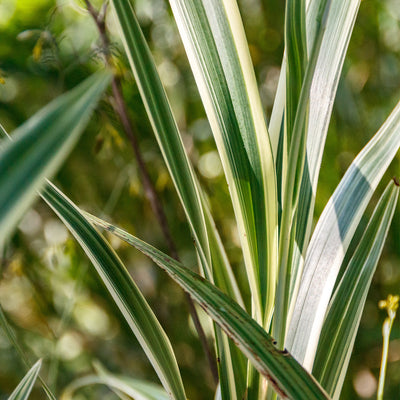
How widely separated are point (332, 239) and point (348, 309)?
65mm

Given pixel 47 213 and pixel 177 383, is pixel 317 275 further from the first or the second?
pixel 47 213

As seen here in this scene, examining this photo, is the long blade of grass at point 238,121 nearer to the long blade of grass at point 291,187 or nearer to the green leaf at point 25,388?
Result: the long blade of grass at point 291,187

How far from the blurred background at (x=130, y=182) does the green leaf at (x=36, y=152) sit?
463mm

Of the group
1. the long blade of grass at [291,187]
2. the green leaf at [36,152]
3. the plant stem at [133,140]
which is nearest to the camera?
the green leaf at [36,152]

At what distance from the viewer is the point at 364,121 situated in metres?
0.60

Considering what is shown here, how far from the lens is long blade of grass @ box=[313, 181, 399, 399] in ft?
1.11

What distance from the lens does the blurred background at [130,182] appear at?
0.60 meters

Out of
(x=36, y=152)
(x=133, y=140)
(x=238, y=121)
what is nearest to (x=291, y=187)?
(x=238, y=121)

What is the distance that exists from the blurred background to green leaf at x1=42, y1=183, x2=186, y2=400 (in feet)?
0.96

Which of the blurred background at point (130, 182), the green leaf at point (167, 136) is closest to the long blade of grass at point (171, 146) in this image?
the green leaf at point (167, 136)

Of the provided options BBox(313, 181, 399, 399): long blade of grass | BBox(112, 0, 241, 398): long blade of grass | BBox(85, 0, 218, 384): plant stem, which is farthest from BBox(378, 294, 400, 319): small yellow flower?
BBox(85, 0, 218, 384): plant stem

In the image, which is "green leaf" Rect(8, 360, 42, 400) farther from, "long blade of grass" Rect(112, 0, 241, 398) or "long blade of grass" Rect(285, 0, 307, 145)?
"long blade of grass" Rect(285, 0, 307, 145)

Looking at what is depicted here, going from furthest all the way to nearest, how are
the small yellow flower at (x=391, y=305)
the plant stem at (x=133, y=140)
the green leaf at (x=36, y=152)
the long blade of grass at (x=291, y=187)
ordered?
1. the plant stem at (x=133, y=140)
2. the small yellow flower at (x=391, y=305)
3. the long blade of grass at (x=291, y=187)
4. the green leaf at (x=36, y=152)

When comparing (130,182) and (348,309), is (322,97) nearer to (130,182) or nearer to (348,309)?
(348,309)
